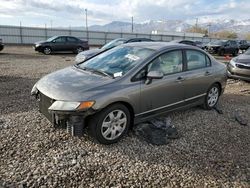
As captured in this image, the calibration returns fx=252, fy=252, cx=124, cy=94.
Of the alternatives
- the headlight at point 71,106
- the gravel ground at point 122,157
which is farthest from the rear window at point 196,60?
the headlight at point 71,106

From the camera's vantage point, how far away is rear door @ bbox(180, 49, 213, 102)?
16.9 ft

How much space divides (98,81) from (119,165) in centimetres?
133

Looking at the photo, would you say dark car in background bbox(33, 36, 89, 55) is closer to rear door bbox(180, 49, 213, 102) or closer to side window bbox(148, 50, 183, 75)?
rear door bbox(180, 49, 213, 102)

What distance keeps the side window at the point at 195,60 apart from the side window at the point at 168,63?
0.29m

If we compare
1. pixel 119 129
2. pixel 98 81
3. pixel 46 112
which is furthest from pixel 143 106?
pixel 46 112

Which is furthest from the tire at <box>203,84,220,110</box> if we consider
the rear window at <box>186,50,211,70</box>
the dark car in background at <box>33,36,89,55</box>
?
the dark car in background at <box>33,36,89,55</box>

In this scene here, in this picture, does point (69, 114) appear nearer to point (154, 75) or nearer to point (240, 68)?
point (154, 75)

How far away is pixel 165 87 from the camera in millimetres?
4605

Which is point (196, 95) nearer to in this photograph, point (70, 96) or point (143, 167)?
point (143, 167)

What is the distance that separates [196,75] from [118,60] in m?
1.75

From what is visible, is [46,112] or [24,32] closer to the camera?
[46,112]

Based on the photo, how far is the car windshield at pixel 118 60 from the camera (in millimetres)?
4340

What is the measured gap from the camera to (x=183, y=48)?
514cm

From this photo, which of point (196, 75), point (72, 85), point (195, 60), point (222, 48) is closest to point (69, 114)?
point (72, 85)
